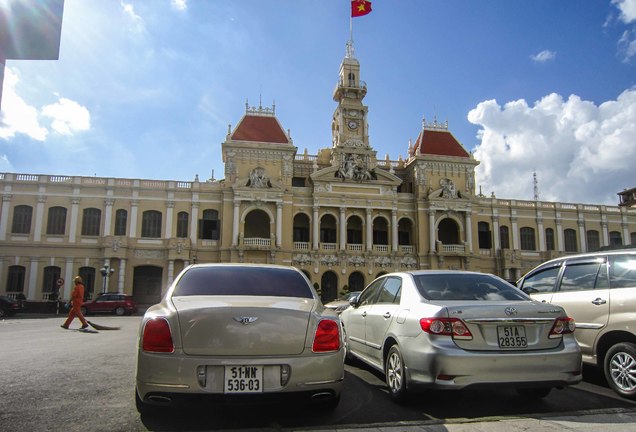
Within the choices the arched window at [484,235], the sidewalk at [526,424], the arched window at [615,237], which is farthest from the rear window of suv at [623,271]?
the arched window at [615,237]

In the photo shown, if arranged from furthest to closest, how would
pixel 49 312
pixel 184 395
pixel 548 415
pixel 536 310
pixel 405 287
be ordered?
pixel 49 312, pixel 405 287, pixel 536 310, pixel 548 415, pixel 184 395

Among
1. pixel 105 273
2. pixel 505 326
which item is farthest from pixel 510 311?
pixel 105 273

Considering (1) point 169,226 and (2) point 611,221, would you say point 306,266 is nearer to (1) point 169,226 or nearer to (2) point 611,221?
(1) point 169,226

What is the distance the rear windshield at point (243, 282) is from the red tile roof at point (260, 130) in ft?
105

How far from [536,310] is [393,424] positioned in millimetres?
1969

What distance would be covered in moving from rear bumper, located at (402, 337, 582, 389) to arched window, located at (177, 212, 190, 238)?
31.9 metres

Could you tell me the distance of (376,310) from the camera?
6.34 m

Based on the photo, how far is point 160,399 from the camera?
3842 mm

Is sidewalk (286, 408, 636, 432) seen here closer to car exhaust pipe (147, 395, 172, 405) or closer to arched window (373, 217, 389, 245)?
car exhaust pipe (147, 395, 172, 405)

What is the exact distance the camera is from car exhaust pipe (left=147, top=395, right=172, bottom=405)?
383 centimetres

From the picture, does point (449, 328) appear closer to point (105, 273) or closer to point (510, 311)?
point (510, 311)

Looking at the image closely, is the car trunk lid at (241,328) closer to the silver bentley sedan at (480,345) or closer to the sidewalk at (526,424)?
the sidewalk at (526,424)

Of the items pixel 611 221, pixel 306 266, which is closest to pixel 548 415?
pixel 306 266

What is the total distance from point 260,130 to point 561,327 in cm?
3432
